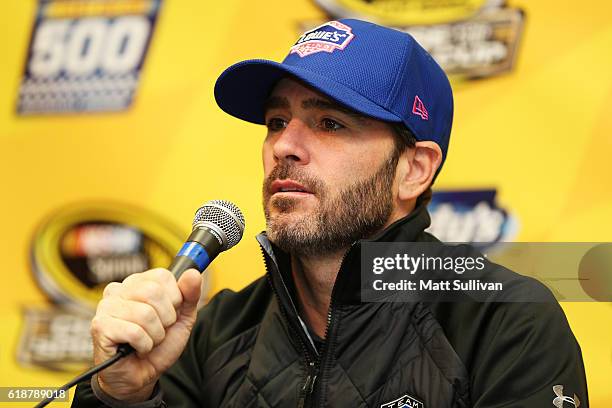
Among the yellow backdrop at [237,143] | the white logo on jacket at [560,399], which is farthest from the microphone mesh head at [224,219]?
the yellow backdrop at [237,143]

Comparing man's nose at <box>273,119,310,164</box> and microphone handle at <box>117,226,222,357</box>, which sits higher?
man's nose at <box>273,119,310,164</box>

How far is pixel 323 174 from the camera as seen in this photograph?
1.16 meters

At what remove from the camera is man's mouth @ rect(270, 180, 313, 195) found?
1147 mm

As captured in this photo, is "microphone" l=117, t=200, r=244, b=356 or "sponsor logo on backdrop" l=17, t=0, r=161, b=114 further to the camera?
"sponsor logo on backdrop" l=17, t=0, r=161, b=114

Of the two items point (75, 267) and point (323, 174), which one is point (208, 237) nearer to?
point (323, 174)

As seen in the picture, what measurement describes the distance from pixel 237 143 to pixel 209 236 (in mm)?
870

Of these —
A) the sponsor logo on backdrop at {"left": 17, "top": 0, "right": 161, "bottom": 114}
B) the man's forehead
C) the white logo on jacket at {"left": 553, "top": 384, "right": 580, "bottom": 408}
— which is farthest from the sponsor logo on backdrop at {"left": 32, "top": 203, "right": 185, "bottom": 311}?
the white logo on jacket at {"left": 553, "top": 384, "right": 580, "bottom": 408}

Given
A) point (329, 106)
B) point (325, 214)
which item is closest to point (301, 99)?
point (329, 106)

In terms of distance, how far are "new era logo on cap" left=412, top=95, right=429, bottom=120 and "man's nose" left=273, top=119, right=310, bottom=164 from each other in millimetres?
156

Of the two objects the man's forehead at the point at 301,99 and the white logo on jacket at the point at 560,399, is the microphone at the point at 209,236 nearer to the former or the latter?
the man's forehead at the point at 301,99

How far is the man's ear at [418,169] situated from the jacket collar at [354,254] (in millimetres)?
27

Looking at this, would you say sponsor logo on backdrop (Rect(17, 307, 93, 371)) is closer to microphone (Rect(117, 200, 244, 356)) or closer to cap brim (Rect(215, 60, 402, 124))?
cap brim (Rect(215, 60, 402, 124))

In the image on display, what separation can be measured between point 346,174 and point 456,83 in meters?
0.62

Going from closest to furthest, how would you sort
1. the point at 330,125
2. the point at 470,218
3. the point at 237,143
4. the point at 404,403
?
the point at 404,403, the point at 330,125, the point at 470,218, the point at 237,143
